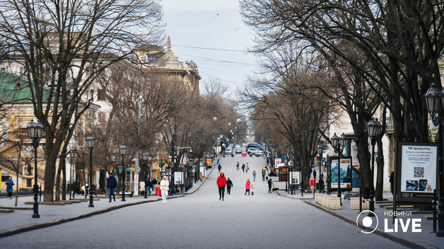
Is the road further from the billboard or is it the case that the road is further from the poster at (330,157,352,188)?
the poster at (330,157,352,188)

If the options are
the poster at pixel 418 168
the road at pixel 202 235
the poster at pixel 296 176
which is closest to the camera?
the road at pixel 202 235

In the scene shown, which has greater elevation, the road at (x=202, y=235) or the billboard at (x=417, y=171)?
the billboard at (x=417, y=171)

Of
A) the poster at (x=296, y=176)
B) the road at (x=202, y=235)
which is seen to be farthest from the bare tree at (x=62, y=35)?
the poster at (x=296, y=176)

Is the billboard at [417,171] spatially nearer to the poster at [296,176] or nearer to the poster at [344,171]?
the poster at [344,171]

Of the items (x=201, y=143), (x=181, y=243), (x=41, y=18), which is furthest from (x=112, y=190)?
(x=201, y=143)

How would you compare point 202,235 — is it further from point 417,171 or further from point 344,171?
A: point 344,171

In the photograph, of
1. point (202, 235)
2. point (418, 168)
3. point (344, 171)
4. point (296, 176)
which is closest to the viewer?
point (202, 235)

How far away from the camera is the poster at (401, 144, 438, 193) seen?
17.6m

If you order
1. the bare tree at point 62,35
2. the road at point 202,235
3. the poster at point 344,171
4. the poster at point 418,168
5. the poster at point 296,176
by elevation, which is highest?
the bare tree at point 62,35

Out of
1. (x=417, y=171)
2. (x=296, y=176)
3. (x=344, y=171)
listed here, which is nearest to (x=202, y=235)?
A: (x=417, y=171)

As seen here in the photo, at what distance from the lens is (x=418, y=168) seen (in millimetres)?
17750

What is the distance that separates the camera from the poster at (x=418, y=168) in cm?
1762

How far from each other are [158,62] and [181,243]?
1844 cm

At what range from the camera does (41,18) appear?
28.2m
